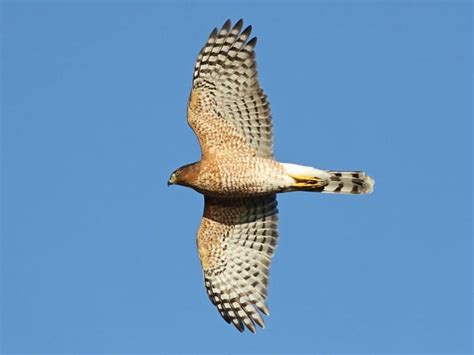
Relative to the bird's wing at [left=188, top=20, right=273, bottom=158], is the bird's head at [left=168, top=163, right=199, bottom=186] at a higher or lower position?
lower

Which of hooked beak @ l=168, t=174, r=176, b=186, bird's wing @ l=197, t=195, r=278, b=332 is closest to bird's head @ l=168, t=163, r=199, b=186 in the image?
hooked beak @ l=168, t=174, r=176, b=186

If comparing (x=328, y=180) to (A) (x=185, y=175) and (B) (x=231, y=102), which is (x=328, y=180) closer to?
(B) (x=231, y=102)

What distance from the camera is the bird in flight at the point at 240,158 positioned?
14281 millimetres

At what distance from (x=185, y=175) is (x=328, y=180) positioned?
1892 millimetres

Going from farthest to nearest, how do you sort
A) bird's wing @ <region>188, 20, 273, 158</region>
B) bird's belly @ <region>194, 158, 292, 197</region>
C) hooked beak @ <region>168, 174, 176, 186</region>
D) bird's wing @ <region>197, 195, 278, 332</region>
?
bird's wing @ <region>197, 195, 278, 332</region>, hooked beak @ <region>168, 174, 176, 186</region>, bird's wing @ <region>188, 20, 273, 158</region>, bird's belly @ <region>194, 158, 292, 197</region>

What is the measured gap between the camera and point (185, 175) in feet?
47.4

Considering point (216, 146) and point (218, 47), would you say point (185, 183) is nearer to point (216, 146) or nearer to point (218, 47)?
point (216, 146)

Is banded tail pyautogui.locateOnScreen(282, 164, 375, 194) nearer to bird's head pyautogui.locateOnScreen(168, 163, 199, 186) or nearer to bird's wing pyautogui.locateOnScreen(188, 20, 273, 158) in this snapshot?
bird's wing pyautogui.locateOnScreen(188, 20, 273, 158)

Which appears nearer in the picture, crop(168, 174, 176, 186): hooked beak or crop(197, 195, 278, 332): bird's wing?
crop(168, 174, 176, 186): hooked beak

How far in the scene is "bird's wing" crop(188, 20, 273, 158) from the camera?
47.2ft

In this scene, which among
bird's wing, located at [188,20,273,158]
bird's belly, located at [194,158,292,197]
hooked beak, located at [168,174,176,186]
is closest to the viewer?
bird's belly, located at [194,158,292,197]

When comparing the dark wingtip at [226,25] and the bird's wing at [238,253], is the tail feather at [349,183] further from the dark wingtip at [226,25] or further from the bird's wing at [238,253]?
the dark wingtip at [226,25]

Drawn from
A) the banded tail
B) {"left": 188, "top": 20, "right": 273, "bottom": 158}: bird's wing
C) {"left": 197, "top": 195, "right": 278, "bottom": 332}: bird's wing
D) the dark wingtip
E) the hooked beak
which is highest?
the dark wingtip

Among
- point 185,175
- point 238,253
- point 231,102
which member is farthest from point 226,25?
point 238,253
